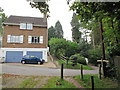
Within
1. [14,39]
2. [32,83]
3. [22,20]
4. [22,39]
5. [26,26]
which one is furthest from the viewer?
[22,20]

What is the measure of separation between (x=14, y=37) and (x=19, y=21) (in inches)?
113

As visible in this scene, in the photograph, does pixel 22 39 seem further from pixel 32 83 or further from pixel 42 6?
pixel 42 6

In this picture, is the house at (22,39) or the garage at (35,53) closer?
the house at (22,39)

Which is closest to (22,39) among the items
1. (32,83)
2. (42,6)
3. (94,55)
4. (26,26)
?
(26,26)

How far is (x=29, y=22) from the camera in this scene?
15.1 m

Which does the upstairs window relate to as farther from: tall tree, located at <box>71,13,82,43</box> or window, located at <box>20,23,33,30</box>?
tall tree, located at <box>71,13,82,43</box>

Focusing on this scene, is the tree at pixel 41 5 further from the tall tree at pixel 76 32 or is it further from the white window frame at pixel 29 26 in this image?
the tall tree at pixel 76 32

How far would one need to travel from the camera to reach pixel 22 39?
14.3 m

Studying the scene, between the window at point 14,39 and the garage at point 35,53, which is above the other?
the window at point 14,39

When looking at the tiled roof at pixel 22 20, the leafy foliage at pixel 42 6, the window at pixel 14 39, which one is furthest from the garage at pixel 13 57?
the leafy foliage at pixel 42 6

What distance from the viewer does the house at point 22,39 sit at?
13555 mm

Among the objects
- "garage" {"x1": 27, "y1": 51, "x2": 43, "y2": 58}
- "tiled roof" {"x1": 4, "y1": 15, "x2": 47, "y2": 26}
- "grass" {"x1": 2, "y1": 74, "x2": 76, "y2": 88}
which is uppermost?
"tiled roof" {"x1": 4, "y1": 15, "x2": 47, "y2": 26}

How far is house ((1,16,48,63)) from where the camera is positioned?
1355 centimetres

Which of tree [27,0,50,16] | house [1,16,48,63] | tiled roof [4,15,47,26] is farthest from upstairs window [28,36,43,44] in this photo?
tree [27,0,50,16]
